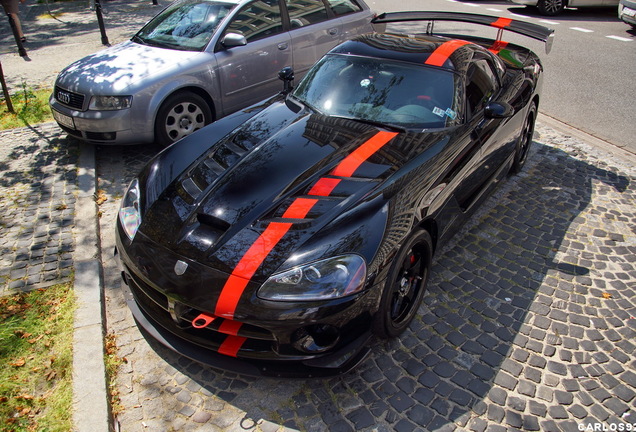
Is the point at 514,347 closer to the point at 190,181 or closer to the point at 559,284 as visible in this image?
the point at 559,284

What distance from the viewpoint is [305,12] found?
6.56 m

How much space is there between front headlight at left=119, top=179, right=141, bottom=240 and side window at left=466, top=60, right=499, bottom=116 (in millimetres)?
2574

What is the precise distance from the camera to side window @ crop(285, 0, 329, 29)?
21.0ft

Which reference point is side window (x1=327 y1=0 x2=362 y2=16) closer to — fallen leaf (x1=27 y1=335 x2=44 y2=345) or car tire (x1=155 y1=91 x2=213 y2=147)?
car tire (x1=155 y1=91 x2=213 y2=147)

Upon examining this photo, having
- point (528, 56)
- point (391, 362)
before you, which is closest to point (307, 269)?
point (391, 362)

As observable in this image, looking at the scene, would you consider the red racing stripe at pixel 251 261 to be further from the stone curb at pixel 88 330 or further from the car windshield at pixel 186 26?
the car windshield at pixel 186 26

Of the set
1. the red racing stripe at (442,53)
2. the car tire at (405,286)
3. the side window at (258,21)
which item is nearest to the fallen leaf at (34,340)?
the car tire at (405,286)

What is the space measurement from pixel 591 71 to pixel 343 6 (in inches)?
189

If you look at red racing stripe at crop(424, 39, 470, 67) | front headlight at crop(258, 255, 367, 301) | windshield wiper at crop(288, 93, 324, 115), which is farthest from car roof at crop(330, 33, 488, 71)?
front headlight at crop(258, 255, 367, 301)

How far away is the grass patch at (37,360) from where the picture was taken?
270 cm

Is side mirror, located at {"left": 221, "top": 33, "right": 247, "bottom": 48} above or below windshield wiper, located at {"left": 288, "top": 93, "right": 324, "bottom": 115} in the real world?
above

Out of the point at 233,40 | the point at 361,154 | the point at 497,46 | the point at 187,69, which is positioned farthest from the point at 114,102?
the point at 497,46

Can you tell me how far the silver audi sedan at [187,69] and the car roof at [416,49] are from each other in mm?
1819

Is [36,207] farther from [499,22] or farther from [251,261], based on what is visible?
[499,22]
